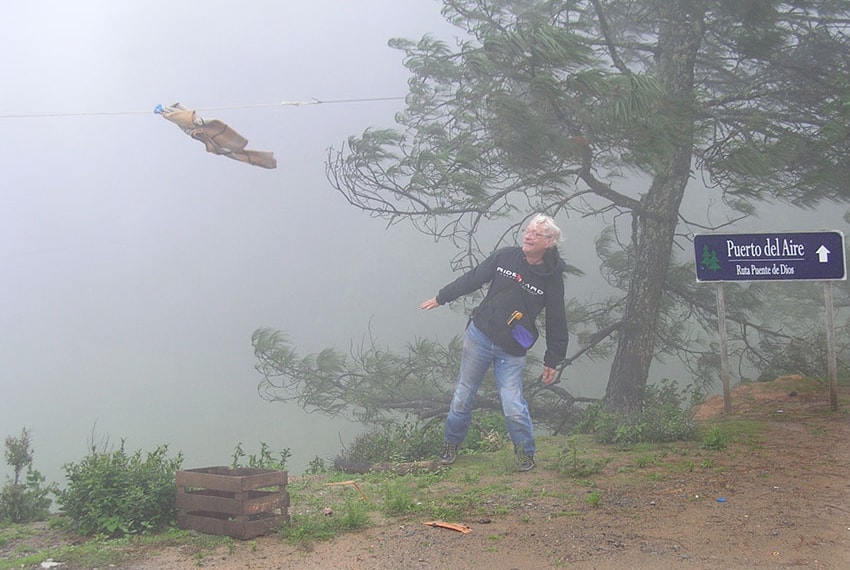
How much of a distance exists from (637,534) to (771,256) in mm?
3651

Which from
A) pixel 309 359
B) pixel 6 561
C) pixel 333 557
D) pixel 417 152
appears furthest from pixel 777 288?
pixel 6 561

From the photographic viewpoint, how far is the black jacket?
635cm

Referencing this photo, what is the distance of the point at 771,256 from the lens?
758cm

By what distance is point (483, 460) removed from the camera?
7.05 m

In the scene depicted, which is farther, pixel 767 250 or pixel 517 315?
pixel 767 250

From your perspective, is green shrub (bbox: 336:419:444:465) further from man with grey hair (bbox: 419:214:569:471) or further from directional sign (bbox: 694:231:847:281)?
directional sign (bbox: 694:231:847:281)

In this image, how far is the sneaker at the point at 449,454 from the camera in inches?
269

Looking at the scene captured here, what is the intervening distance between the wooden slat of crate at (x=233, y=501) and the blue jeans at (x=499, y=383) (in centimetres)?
183

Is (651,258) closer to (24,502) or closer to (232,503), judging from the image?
(232,503)

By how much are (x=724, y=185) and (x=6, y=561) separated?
6416 mm

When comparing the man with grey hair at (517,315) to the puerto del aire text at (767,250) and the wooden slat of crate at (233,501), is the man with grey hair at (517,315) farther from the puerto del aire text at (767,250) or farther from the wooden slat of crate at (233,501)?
the puerto del aire text at (767,250)

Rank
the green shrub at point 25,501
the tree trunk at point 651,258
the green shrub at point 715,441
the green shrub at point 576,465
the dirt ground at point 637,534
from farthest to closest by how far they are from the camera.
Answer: the tree trunk at point 651,258
the green shrub at point 715,441
the green shrub at point 576,465
the green shrub at point 25,501
the dirt ground at point 637,534

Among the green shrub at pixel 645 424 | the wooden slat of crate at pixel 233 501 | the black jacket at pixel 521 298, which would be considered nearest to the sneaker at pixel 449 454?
the black jacket at pixel 521 298

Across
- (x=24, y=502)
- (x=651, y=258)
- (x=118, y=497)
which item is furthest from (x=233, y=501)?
(x=651, y=258)
